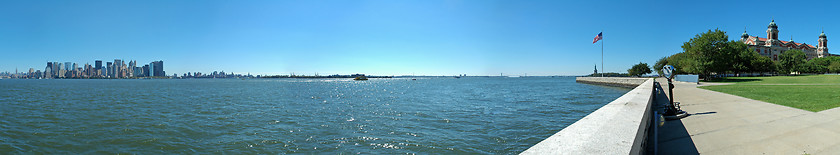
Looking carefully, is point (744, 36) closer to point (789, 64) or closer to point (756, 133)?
point (789, 64)

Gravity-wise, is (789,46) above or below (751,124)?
above

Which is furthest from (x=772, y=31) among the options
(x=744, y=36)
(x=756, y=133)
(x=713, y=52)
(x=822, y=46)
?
(x=756, y=133)

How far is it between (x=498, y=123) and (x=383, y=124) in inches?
154

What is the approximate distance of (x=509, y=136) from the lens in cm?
895

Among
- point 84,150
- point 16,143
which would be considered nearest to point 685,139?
point 84,150

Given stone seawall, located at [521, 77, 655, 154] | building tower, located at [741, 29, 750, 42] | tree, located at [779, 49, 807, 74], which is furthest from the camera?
building tower, located at [741, 29, 750, 42]

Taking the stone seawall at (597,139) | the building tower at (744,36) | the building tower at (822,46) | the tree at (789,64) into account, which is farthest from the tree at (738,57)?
the building tower at (822,46)

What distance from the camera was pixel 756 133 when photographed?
20.6 ft

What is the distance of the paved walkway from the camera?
520cm

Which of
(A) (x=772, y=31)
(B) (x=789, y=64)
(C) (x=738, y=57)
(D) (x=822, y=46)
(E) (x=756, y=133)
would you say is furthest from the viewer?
(D) (x=822, y=46)

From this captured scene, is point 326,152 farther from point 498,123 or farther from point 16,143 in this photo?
point 16,143

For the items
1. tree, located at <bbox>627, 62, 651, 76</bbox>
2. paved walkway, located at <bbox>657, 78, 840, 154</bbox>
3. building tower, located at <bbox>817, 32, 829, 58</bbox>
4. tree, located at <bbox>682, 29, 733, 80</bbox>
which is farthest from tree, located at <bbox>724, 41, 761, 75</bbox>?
building tower, located at <bbox>817, 32, 829, 58</bbox>

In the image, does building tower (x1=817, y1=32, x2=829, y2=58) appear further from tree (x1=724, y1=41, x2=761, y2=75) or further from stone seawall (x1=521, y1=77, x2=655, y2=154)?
stone seawall (x1=521, y1=77, x2=655, y2=154)

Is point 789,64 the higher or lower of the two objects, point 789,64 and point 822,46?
the lower
